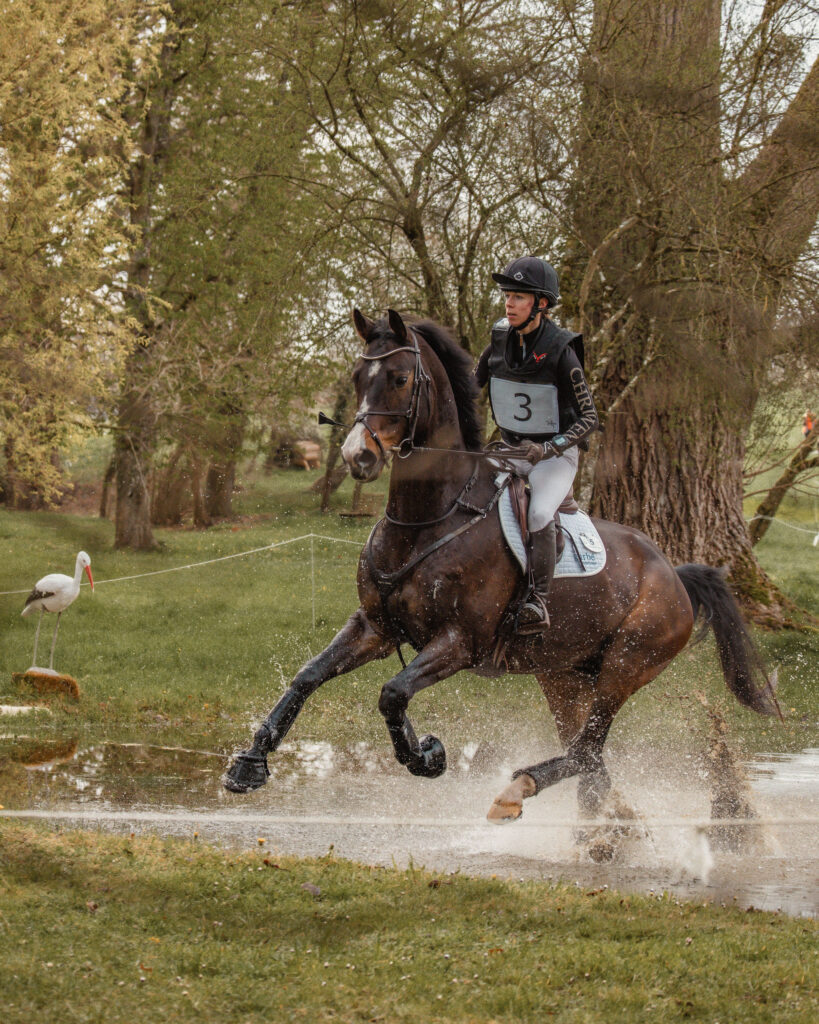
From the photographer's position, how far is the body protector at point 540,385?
245 inches

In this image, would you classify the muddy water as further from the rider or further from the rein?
the rein

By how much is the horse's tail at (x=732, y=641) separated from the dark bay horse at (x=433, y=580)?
3.30 feet

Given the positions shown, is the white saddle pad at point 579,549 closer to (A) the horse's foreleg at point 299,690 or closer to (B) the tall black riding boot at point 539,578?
(B) the tall black riding boot at point 539,578

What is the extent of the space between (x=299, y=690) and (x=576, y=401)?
2.23 metres

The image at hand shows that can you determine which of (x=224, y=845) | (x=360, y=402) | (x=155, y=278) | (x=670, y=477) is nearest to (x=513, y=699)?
(x=670, y=477)

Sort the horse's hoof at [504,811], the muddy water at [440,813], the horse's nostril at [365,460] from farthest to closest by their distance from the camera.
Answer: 1. the muddy water at [440,813]
2. the horse's hoof at [504,811]
3. the horse's nostril at [365,460]

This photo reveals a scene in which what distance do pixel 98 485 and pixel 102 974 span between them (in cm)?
3767

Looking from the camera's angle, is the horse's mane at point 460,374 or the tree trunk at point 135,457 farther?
the tree trunk at point 135,457

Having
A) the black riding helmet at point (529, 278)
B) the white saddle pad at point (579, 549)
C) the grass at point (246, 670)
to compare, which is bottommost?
the grass at point (246, 670)

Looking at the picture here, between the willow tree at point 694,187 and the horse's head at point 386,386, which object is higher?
the willow tree at point 694,187

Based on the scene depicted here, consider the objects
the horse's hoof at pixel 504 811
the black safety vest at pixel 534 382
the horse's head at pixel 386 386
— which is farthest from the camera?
the black safety vest at pixel 534 382

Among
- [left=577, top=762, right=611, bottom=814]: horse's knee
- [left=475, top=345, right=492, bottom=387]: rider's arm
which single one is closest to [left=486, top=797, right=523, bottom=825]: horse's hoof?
[left=577, top=762, right=611, bottom=814]: horse's knee

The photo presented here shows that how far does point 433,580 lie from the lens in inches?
233

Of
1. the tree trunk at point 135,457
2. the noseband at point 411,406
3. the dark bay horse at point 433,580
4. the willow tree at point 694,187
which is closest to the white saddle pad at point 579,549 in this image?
the dark bay horse at point 433,580
